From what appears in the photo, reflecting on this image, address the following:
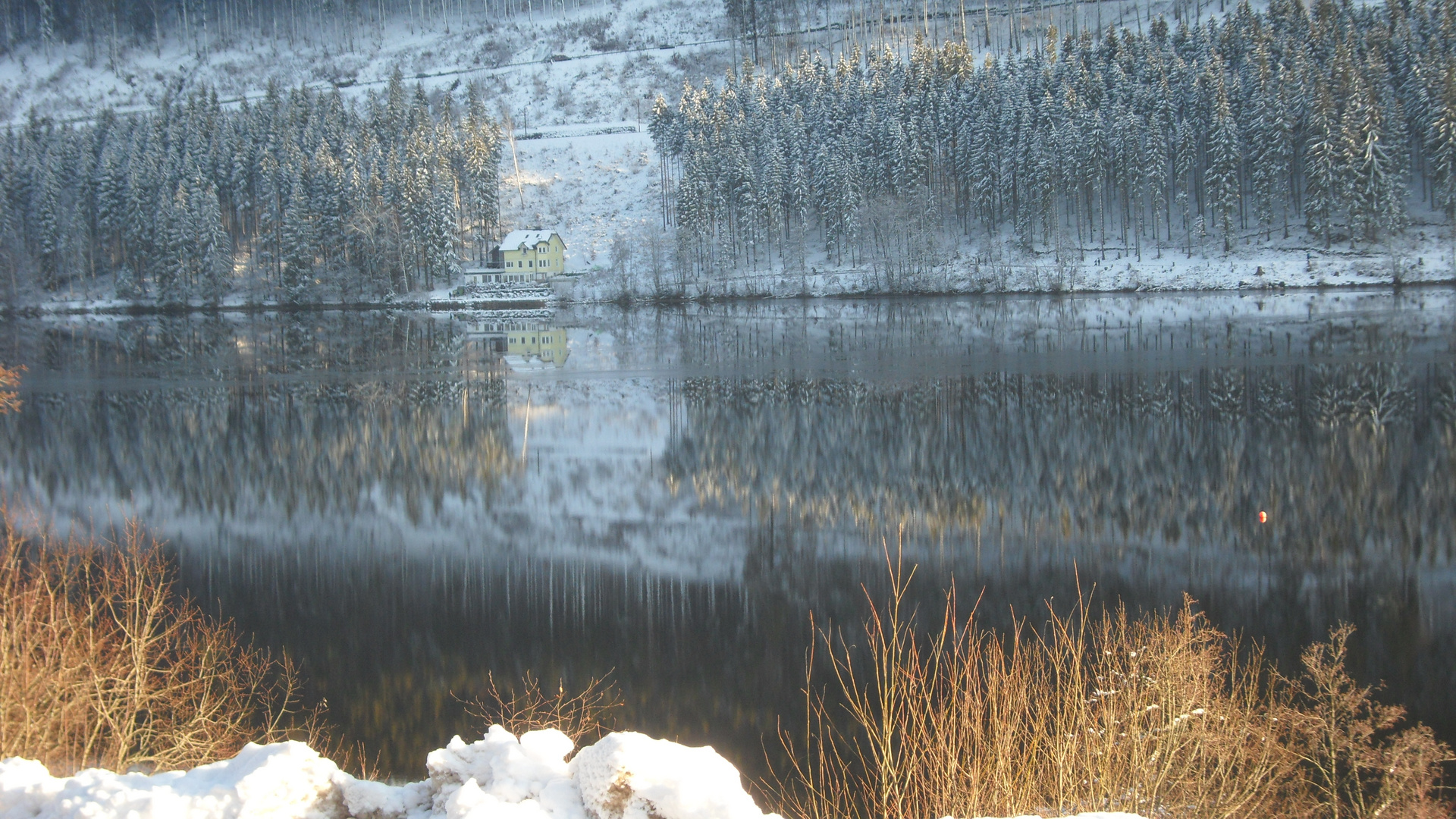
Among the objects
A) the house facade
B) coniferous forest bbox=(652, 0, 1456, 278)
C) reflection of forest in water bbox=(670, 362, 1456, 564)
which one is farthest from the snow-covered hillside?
reflection of forest in water bbox=(670, 362, 1456, 564)

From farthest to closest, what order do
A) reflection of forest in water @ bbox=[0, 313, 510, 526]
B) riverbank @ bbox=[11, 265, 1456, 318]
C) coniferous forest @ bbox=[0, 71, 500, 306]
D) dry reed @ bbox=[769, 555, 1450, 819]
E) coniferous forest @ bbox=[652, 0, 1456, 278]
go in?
1. coniferous forest @ bbox=[0, 71, 500, 306]
2. riverbank @ bbox=[11, 265, 1456, 318]
3. coniferous forest @ bbox=[652, 0, 1456, 278]
4. reflection of forest in water @ bbox=[0, 313, 510, 526]
5. dry reed @ bbox=[769, 555, 1450, 819]

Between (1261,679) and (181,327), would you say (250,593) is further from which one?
(181,327)

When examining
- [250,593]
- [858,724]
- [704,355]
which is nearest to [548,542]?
[250,593]

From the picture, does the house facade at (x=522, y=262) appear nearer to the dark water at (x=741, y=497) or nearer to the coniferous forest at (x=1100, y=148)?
the coniferous forest at (x=1100, y=148)

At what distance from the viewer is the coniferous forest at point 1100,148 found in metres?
63.6

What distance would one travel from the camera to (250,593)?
15500 mm

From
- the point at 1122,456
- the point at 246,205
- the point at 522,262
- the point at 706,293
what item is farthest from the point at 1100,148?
the point at 246,205

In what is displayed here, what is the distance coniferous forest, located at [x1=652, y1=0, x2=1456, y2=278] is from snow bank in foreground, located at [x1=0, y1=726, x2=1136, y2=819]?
67.7m

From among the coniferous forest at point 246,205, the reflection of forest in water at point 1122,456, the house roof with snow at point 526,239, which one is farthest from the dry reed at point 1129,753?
the coniferous forest at point 246,205

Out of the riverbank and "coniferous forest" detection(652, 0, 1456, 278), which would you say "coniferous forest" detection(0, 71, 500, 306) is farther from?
"coniferous forest" detection(652, 0, 1456, 278)

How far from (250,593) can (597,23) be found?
13109cm

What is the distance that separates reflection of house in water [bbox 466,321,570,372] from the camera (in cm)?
4306

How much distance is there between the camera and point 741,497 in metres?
20.1

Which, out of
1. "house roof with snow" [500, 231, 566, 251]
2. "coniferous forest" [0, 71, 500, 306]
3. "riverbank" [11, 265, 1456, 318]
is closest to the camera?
"riverbank" [11, 265, 1456, 318]
